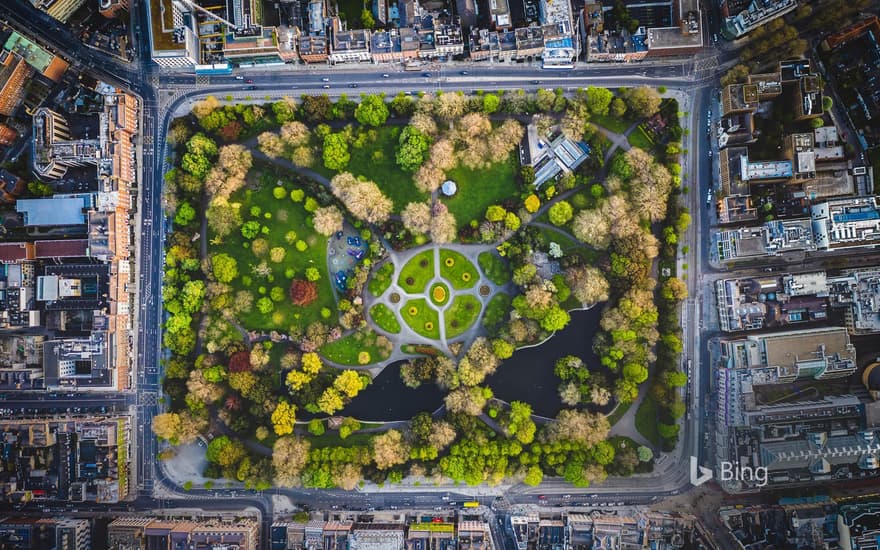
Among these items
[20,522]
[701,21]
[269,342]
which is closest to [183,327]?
[269,342]

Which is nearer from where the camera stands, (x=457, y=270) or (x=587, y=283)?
(x=587, y=283)

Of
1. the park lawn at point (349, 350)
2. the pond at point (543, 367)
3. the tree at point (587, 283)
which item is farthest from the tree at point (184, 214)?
the tree at point (587, 283)

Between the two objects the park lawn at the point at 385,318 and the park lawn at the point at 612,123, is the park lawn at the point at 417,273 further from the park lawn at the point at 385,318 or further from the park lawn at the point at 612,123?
the park lawn at the point at 612,123

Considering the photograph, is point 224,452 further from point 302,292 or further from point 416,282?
point 416,282

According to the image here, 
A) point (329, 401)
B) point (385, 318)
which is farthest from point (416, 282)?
point (329, 401)

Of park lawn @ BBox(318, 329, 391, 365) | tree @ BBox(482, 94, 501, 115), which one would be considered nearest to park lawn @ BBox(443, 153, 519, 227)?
tree @ BBox(482, 94, 501, 115)

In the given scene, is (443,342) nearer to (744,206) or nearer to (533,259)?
(533,259)

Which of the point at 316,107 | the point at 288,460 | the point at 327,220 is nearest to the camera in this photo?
the point at 288,460
